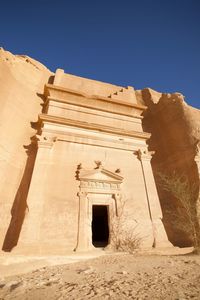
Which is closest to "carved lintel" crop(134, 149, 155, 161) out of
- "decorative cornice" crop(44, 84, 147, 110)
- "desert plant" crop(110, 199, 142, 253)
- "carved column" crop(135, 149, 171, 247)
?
"carved column" crop(135, 149, 171, 247)

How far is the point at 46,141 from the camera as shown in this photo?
32.1ft

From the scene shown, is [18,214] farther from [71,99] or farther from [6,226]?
[71,99]

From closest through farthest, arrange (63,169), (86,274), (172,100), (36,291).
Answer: (36,291), (86,274), (63,169), (172,100)

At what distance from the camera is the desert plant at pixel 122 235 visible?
8.04 meters

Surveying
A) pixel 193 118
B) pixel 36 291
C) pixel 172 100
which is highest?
pixel 172 100

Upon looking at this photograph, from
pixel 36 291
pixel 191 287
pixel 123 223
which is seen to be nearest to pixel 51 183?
pixel 123 223

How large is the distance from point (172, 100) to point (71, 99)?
8389mm

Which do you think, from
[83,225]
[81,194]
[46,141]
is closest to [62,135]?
[46,141]

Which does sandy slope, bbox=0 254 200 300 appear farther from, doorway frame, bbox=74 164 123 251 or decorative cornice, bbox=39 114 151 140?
decorative cornice, bbox=39 114 151 140

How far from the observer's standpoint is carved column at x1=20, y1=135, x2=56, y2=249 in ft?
23.5

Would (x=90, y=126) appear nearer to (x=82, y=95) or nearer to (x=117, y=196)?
(x=82, y=95)

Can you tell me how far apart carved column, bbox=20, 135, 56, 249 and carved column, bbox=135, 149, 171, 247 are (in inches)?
217

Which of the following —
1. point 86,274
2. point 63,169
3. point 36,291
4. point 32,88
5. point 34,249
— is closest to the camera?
point 36,291

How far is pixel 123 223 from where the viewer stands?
8.78 metres
